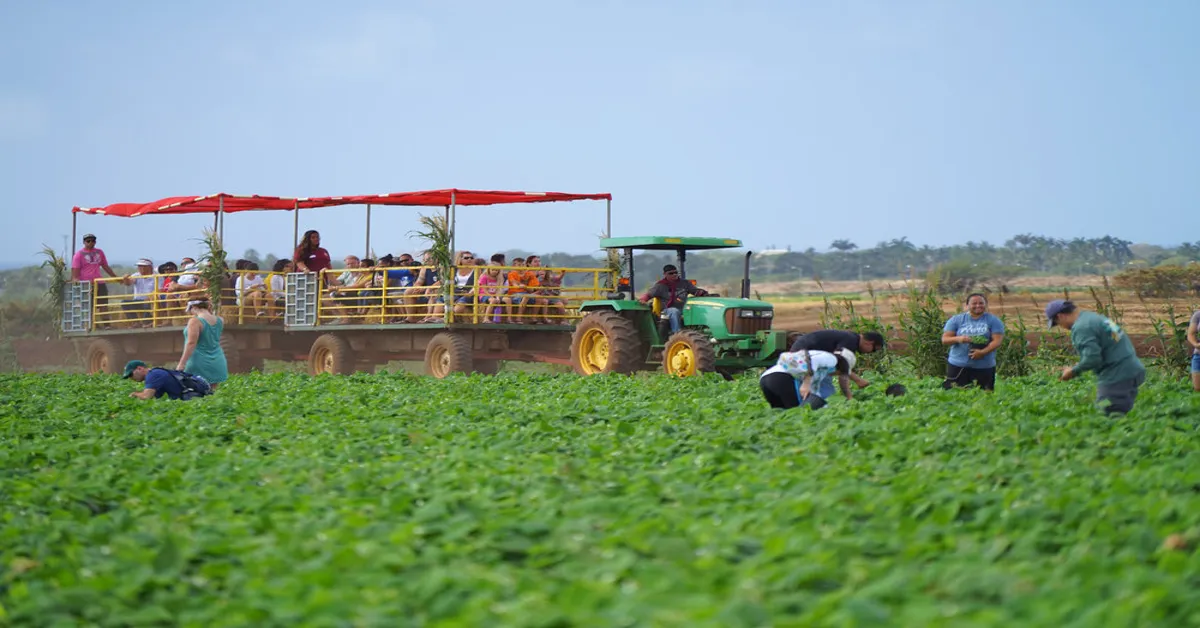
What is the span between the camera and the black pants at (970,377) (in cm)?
1322

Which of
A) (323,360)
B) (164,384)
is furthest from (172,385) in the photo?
(323,360)

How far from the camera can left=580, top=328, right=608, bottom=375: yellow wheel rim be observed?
59.1 feet

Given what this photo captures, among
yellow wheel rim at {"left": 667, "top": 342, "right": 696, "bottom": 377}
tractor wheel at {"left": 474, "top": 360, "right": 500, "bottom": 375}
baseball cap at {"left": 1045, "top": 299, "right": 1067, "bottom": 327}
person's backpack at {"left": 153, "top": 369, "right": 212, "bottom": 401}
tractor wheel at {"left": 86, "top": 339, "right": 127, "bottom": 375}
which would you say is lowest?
tractor wheel at {"left": 86, "top": 339, "right": 127, "bottom": 375}

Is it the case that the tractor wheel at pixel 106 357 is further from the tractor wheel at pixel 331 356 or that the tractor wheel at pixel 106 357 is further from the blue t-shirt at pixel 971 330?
the blue t-shirt at pixel 971 330

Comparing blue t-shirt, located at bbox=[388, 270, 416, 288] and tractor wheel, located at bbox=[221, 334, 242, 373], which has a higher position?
blue t-shirt, located at bbox=[388, 270, 416, 288]

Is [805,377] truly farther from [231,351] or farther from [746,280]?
[231,351]

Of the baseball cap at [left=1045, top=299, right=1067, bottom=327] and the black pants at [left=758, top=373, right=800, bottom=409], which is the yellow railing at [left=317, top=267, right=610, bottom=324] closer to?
the black pants at [left=758, top=373, right=800, bottom=409]

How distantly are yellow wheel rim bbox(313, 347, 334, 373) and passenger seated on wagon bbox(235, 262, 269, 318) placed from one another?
161 cm

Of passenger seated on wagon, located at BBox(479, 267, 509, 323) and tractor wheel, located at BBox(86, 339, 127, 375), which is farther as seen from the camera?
tractor wheel, located at BBox(86, 339, 127, 375)

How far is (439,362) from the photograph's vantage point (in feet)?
64.2

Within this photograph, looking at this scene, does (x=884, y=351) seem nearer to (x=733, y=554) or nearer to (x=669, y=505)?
(x=669, y=505)

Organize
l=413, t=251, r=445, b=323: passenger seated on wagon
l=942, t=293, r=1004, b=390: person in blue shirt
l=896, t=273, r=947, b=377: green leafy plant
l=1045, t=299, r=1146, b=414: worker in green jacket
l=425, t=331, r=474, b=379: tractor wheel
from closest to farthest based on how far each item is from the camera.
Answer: l=1045, t=299, r=1146, b=414: worker in green jacket
l=942, t=293, r=1004, b=390: person in blue shirt
l=896, t=273, r=947, b=377: green leafy plant
l=425, t=331, r=474, b=379: tractor wheel
l=413, t=251, r=445, b=323: passenger seated on wagon

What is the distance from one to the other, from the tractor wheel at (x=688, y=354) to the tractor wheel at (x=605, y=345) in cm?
45

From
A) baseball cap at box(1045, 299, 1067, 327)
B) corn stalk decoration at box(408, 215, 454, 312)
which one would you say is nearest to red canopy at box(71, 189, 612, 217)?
corn stalk decoration at box(408, 215, 454, 312)
